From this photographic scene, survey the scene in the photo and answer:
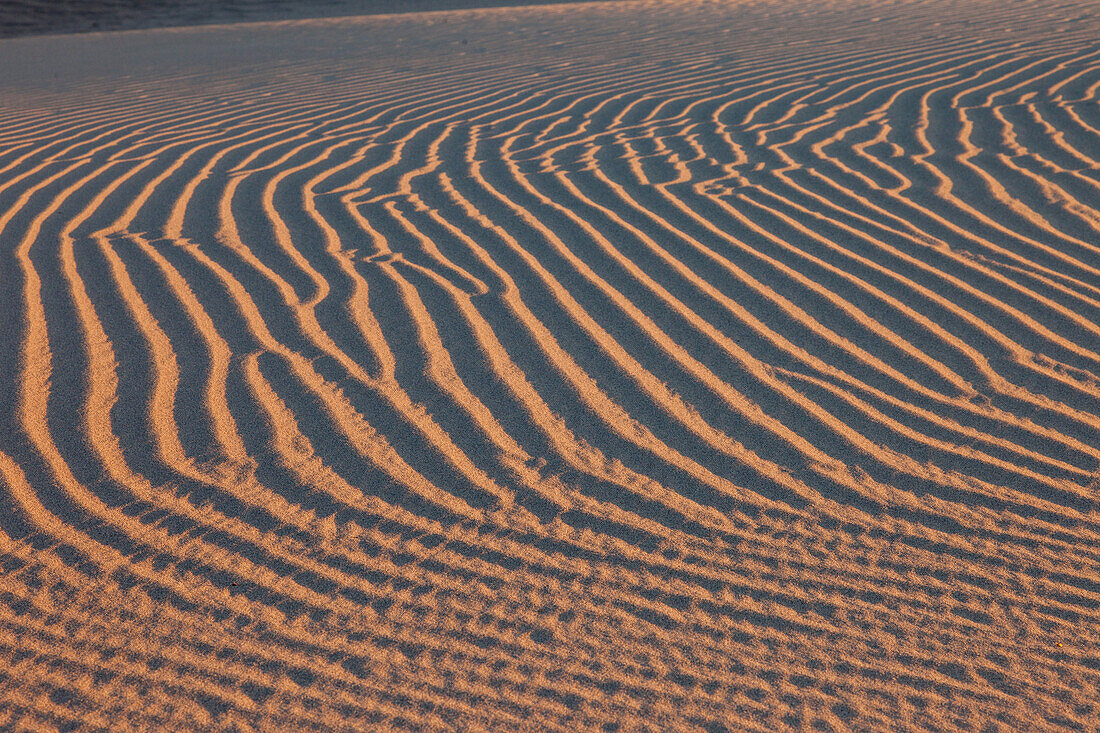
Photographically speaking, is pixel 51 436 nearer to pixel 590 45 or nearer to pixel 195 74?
pixel 195 74

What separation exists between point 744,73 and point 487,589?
255 inches

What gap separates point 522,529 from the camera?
94.0 inches

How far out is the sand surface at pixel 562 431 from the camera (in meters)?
1.99

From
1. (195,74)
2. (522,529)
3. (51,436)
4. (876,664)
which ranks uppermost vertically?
(195,74)

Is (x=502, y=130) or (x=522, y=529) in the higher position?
(x=502, y=130)

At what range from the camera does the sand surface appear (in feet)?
6.52

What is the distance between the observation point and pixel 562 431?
109 inches

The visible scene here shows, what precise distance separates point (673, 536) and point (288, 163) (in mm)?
4160

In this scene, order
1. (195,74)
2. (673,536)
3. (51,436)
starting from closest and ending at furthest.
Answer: (673,536)
(51,436)
(195,74)

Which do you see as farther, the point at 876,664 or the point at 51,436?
the point at 51,436

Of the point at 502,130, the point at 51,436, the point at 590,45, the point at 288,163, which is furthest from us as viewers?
the point at 590,45

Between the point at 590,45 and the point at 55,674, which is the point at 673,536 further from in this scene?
the point at 590,45

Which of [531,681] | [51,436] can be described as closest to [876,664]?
[531,681]

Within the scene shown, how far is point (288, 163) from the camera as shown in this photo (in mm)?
5559
